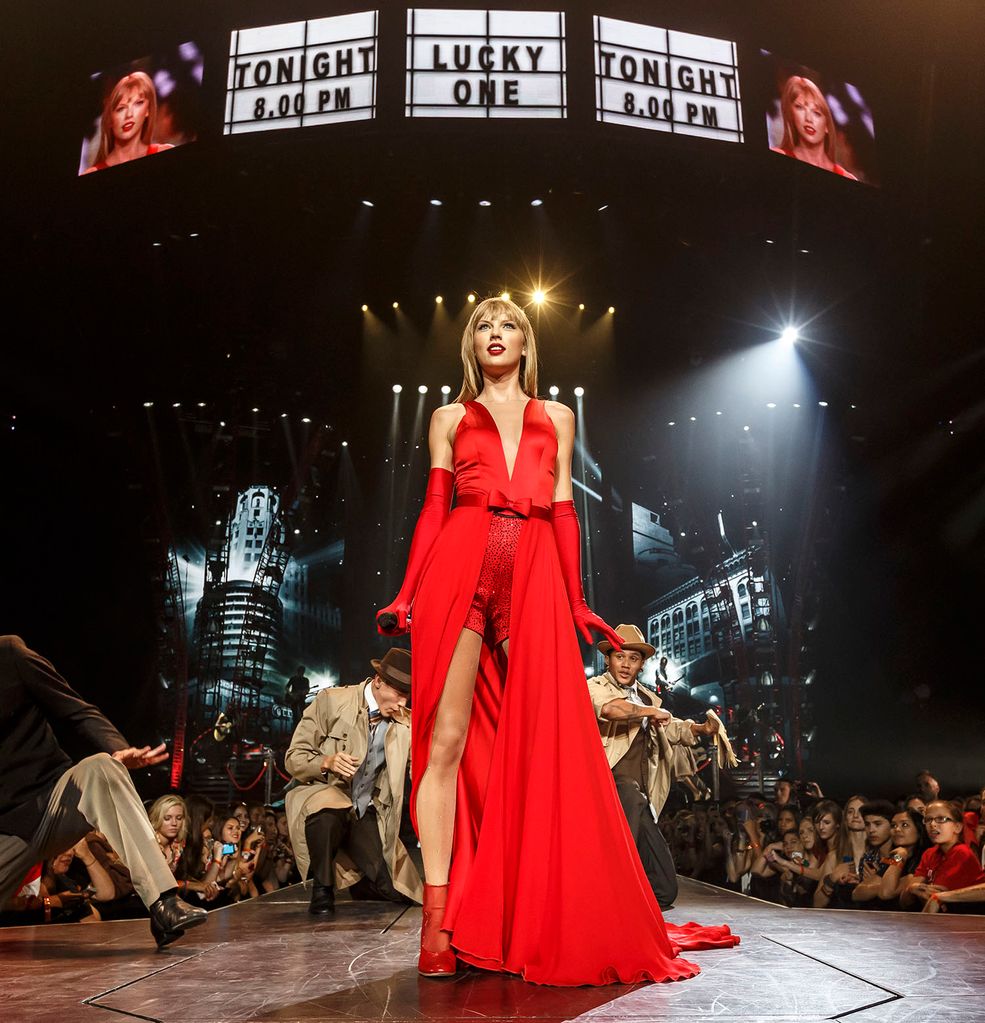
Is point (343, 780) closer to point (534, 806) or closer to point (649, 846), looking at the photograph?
Result: point (649, 846)

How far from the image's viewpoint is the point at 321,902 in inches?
121

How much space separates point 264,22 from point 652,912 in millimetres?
5678

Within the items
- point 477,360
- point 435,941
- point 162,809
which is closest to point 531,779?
point 435,941

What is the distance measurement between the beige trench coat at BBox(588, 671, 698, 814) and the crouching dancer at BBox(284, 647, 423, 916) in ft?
2.92

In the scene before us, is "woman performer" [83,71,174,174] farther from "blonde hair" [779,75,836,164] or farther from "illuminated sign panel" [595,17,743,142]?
"blonde hair" [779,75,836,164]

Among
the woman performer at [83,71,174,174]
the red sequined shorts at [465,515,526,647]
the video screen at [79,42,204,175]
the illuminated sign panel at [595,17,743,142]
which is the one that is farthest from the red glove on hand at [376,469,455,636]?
the woman performer at [83,71,174,174]

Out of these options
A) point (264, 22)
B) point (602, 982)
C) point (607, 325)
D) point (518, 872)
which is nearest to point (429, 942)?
point (518, 872)

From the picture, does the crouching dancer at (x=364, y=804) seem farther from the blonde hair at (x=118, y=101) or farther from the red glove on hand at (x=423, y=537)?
the blonde hair at (x=118, y=101)

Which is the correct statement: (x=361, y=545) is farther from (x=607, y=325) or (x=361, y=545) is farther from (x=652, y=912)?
(x=652, y=912)

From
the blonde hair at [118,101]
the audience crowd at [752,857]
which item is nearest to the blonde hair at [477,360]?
the audience crowd at [752,857]

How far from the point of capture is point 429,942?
Answer: 1.82 meters

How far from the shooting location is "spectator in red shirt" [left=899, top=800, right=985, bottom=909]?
3969 mm

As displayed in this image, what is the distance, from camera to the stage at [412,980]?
148cm

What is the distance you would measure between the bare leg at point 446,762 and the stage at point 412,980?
0.25 m
